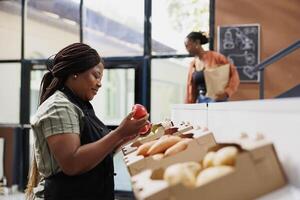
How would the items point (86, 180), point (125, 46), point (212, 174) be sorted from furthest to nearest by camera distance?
point (125, 46), point (86, 180), point (212, 174)

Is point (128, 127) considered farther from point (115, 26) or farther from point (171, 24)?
point (115, 26)

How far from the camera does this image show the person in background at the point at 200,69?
3.79 metres

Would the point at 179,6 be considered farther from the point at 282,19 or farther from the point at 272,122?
the point at 272,122

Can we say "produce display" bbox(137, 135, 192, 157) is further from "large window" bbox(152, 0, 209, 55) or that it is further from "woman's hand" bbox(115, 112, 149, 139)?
"large window" bbox(152, 0, 209, 55)

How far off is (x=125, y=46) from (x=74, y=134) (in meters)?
3.61

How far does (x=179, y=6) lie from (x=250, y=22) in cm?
84

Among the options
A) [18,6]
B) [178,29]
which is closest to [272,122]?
[178,29]

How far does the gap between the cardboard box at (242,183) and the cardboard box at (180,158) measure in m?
0.13

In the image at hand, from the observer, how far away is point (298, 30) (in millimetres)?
4094

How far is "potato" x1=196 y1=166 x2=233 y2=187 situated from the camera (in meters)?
0.77

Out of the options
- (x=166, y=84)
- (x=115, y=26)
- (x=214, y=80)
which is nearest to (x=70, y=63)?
(x=214, y=80)

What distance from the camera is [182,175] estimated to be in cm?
79

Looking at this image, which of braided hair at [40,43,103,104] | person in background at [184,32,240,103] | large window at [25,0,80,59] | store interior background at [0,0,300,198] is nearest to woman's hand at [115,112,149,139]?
braided hair at [40,43,103,104]

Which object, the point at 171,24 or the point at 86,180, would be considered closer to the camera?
the point at 86,180
